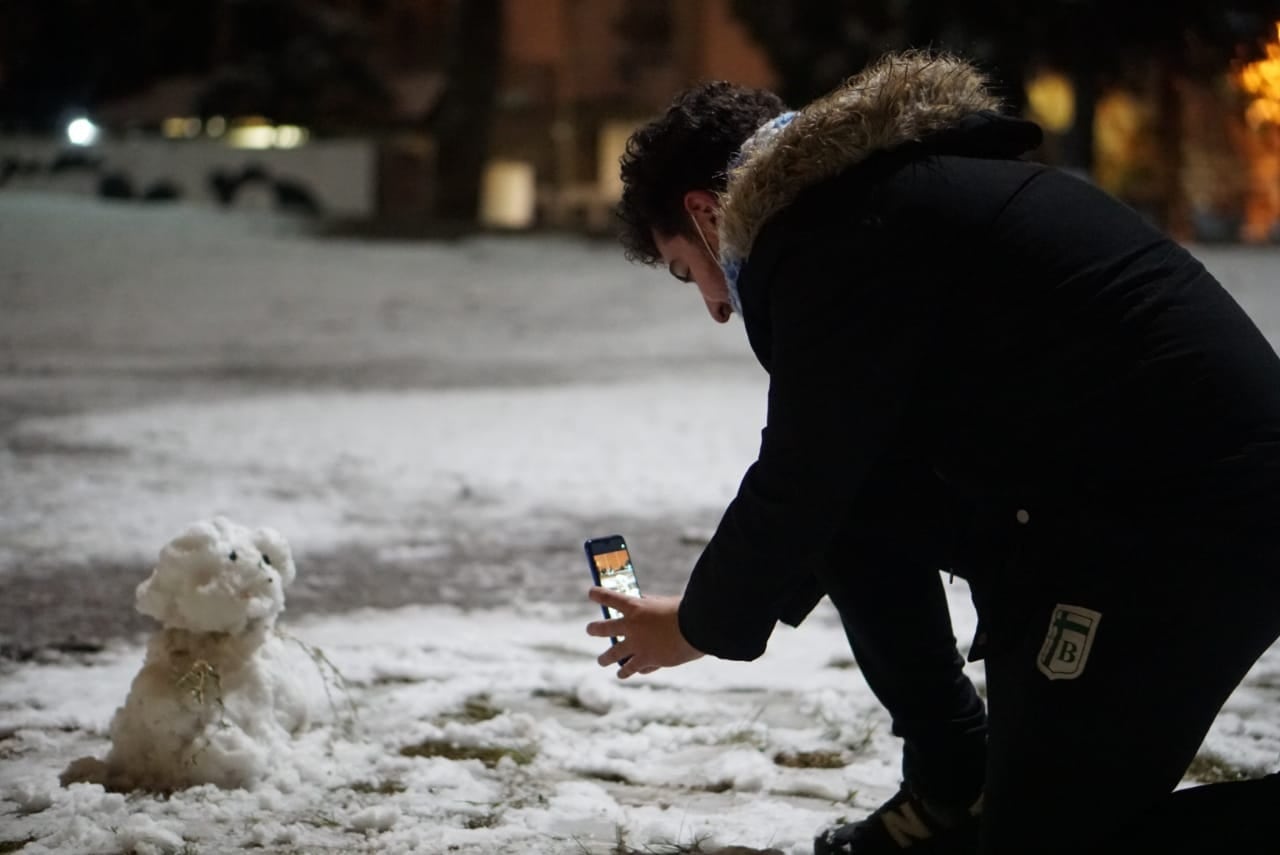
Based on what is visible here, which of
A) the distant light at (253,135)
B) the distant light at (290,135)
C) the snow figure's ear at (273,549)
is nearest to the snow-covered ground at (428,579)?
the snow figure's ear at (273,549)

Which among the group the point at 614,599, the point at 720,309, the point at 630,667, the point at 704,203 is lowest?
the point at 630,667

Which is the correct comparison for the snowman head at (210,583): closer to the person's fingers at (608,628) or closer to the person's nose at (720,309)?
the person's fingers at (608,628)

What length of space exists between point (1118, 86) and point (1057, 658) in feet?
63.4

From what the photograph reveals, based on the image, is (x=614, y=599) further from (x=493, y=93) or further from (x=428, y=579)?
(x=493, y=93)

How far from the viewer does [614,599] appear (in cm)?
A: 258

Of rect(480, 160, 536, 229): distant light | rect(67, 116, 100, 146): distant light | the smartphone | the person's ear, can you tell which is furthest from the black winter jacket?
rect(480, 160, 536, 229): distant light

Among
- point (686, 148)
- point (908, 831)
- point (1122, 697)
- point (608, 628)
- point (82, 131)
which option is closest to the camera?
point (1122, 697)

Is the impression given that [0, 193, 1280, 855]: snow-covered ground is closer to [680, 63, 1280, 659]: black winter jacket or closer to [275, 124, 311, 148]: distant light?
[680, 63, 1280, 659]: black winter jacket

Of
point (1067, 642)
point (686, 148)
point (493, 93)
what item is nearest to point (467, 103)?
point (493, 93)

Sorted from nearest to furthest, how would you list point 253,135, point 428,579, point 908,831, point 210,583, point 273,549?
point 908,831 → point 210,583 → point 273,549 → point 428,579 → point 253,135

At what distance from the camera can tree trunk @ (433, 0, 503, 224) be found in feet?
68.8

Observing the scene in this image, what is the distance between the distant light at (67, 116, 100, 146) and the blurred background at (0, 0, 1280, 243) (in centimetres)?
21

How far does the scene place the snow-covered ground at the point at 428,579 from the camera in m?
3.02

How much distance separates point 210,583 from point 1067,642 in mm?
1688
